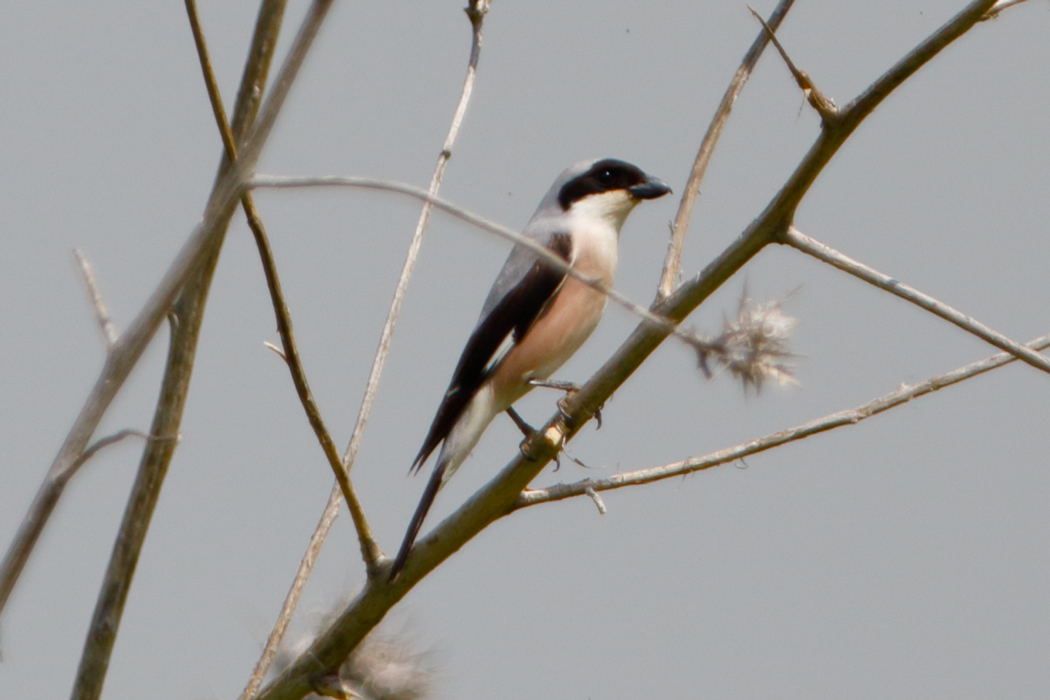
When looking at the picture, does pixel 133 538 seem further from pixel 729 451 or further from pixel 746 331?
pixel 746 331

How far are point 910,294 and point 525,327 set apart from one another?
2.18 meters

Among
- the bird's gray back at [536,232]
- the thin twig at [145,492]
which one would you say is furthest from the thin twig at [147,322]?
the bird's gray back at [536,232]

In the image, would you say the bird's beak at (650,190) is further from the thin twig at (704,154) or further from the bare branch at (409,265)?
the thin twig at (704,154)

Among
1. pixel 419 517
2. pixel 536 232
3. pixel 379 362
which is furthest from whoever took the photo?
pixel 536 232

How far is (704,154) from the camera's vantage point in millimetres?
2303

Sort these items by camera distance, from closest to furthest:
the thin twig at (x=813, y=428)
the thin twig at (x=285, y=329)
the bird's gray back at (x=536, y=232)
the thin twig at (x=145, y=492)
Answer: the thin twig at (x=285, y=329), the thin twig at (x=145, y=492), the thin twig at (x=813, y=428), the bird's gray back at (x=536, y=232)

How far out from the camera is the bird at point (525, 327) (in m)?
3.60

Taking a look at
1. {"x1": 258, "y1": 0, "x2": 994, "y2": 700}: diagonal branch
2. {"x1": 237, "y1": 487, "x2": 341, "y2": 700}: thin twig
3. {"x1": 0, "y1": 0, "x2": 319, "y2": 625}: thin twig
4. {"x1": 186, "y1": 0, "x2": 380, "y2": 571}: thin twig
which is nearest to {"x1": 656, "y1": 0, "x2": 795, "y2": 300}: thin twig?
{"x1": 258, "y1": 0, "x2": 994, "y2": 700}: diagonal branch

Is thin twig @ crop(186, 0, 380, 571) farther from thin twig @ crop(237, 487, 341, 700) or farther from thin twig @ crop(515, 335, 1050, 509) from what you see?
thin twig @ crop(515, 335, 1050, 509)

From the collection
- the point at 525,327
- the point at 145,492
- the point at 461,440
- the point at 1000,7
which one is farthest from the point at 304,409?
the point at 525,327

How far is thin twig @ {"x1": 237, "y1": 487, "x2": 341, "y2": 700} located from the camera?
228 centimetres

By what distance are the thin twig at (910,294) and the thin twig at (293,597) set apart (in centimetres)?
114

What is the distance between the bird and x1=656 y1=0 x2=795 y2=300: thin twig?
3.57 ft

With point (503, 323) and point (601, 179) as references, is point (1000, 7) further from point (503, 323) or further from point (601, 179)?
point (601, 179)
